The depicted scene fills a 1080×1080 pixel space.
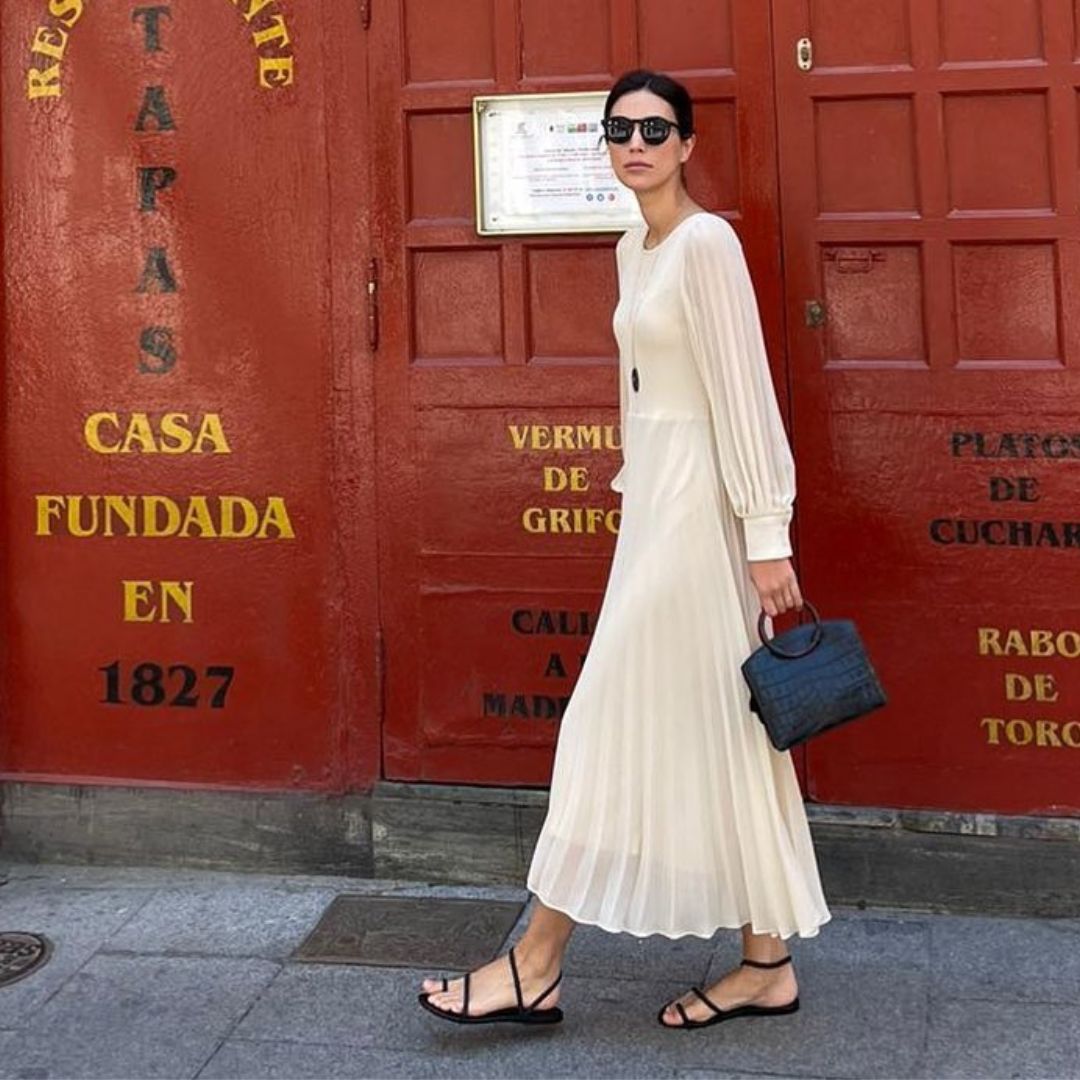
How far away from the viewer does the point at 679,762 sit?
11.0 ft

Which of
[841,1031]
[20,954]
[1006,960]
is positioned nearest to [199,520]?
[20,954]

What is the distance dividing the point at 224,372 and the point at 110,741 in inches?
52.6

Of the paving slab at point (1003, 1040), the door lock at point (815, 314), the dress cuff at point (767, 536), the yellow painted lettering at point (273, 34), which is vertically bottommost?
the paving slab at point (1003, 1040)

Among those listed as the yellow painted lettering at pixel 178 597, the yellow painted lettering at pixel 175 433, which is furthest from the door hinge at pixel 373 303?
the yellow painted lettering at pixel 178 597

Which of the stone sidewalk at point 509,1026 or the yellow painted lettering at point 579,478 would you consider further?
the yellow painted lettering at point 579,478

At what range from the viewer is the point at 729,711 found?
3.33 meters

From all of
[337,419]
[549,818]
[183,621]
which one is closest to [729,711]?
[549,818]

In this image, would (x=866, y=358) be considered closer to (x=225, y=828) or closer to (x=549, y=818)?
(x=549, y=818)

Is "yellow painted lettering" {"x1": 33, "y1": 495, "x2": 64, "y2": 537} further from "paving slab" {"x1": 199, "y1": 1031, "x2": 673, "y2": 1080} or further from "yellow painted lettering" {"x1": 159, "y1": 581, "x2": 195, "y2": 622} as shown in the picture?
"paving slab" {"x1": 199, "y1": 1031, "x2": 673, "y2": 1080}

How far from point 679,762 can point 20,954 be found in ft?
7.04

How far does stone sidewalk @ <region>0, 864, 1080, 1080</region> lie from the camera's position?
3.39m

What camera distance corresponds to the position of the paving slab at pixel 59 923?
151 inches

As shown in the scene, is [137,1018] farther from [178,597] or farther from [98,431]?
[98,431]

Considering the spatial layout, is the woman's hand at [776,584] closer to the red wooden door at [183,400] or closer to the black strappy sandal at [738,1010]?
the black strappy sandal at [738,1010]
